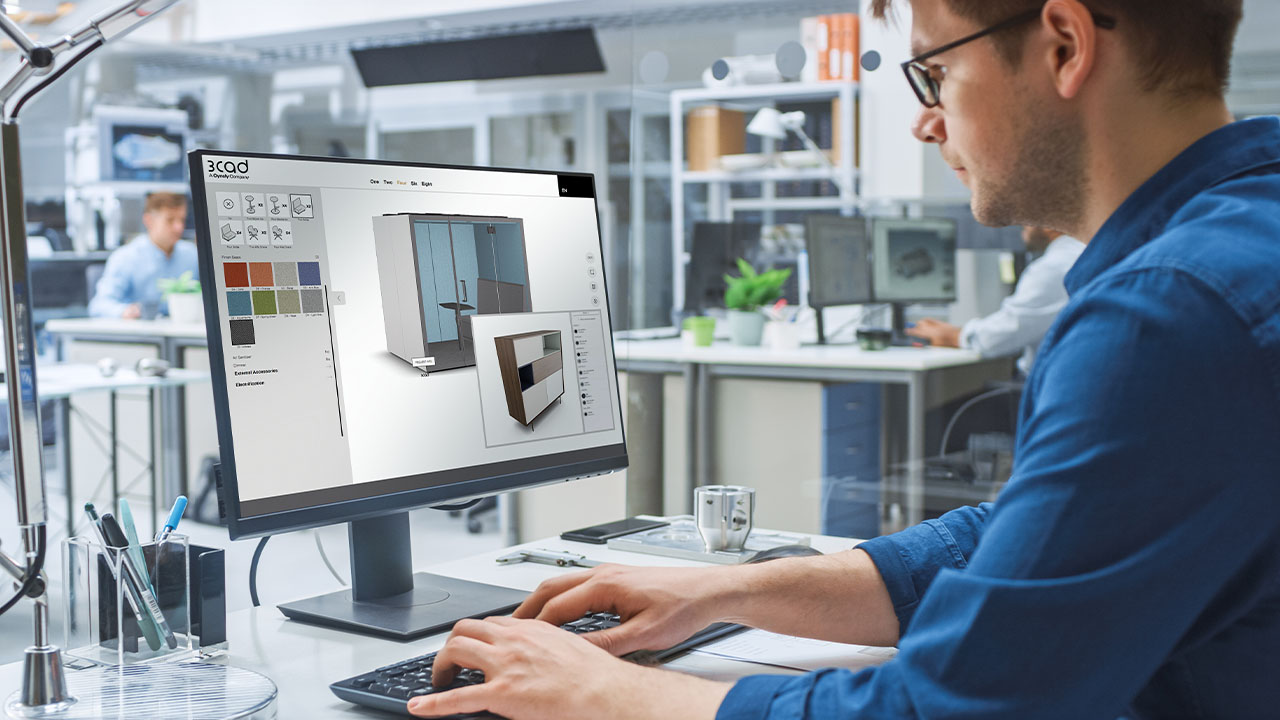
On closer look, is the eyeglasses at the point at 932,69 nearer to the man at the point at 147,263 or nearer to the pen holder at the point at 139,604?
the pen holder at the point at 139,604

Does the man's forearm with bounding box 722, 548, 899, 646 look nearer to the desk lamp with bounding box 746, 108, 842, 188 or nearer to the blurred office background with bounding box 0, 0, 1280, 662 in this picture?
the blurred office background with bounding box 0, 0, 1280, 662

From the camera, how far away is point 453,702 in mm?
836

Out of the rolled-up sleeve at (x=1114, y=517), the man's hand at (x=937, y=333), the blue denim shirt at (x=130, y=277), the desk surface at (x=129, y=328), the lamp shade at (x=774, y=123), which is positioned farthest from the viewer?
the blue denim shirt at (x=130, y=277)

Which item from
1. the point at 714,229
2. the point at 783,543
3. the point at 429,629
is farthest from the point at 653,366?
the point at 429,629

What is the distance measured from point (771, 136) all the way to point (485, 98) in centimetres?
401

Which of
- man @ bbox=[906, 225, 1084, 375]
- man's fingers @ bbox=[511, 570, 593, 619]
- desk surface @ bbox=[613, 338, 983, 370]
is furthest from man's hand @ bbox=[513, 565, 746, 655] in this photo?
man @ bbox=[906, 225, 1084, 375]

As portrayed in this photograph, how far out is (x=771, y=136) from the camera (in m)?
4.16

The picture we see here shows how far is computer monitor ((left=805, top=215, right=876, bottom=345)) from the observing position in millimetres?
4008

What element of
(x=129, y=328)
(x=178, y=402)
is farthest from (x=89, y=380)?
(x=129, y=328)

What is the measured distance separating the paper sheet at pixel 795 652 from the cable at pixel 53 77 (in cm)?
68

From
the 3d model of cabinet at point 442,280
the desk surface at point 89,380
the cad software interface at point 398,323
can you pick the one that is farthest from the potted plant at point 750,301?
the 3d model of cabinet at point 442,280

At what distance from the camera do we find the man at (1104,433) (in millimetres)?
617

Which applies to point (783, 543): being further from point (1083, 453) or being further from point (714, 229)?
point (714, 229)

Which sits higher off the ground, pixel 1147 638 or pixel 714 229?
pixel 714 229
